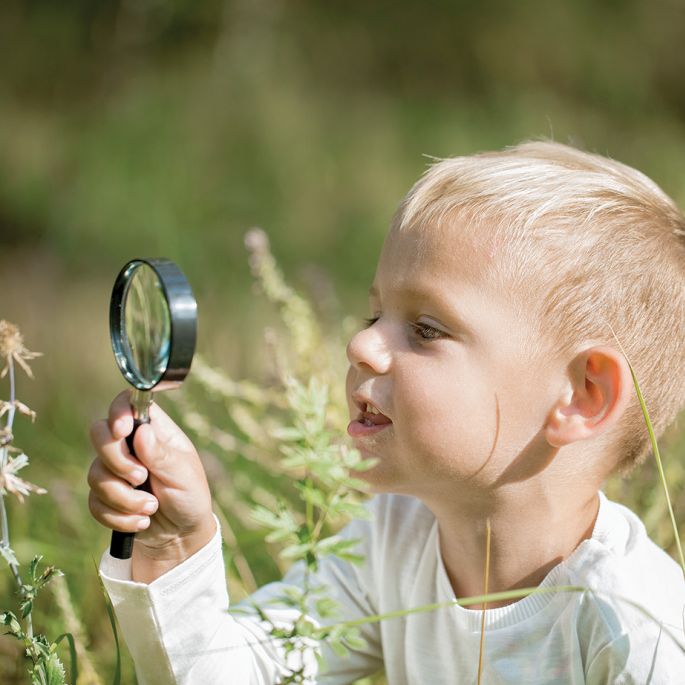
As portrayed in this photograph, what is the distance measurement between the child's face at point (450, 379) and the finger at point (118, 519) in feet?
1.08

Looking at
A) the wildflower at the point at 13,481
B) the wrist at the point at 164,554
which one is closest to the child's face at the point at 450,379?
the wrist at the point at 164,554

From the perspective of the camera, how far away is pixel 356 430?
1.42 m

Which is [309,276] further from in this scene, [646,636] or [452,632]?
[646,636]

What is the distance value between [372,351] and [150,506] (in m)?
0.37

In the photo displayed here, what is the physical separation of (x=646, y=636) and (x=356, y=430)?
1.49 ft

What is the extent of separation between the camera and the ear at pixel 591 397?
140 centimetres

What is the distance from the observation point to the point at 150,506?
1.22 meters

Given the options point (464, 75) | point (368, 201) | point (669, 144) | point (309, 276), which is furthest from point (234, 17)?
point (309, 276)

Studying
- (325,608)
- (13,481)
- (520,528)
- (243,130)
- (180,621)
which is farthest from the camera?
(243,130)


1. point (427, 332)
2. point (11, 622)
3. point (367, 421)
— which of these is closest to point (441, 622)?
point (367, 421)

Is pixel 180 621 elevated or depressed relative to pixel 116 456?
depressed

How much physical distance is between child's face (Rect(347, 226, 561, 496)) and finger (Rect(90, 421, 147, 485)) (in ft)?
1.07

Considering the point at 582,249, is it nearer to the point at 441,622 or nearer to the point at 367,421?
the point at 367,421

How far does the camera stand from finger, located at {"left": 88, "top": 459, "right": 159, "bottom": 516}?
1.21 metres
